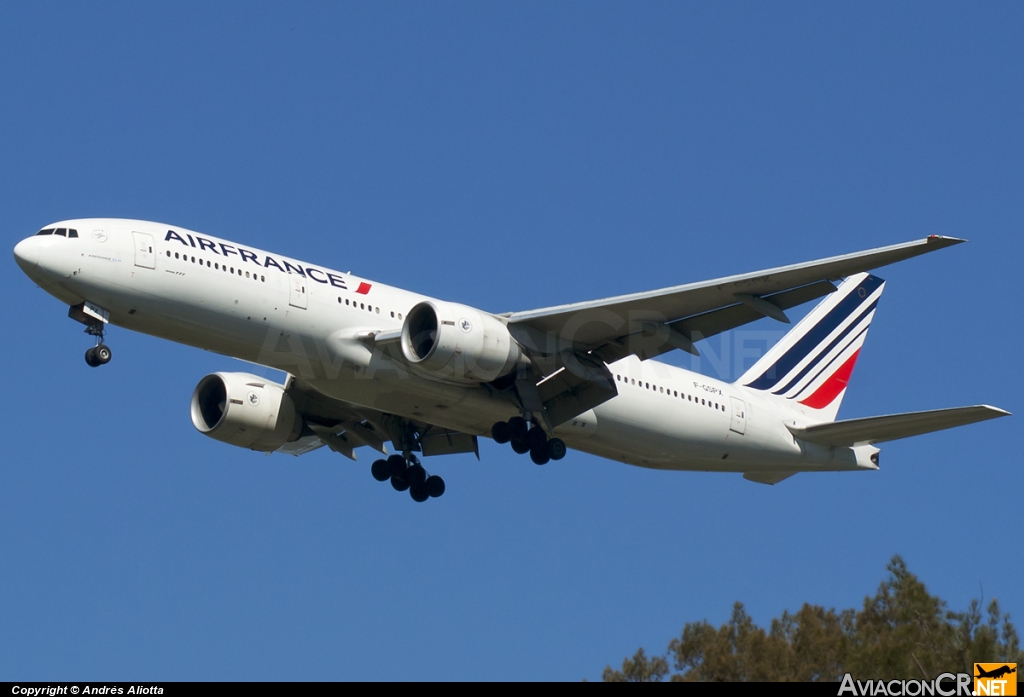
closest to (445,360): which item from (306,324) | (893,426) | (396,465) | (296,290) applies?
(306,324)

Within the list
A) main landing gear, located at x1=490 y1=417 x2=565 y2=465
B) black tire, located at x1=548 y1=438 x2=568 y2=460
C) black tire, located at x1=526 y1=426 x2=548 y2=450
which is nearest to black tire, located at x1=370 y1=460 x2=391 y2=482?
main landing gear, located at x1=490 y1=417 x2=565 y2=465

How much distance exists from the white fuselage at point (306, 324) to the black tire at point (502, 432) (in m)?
0.20

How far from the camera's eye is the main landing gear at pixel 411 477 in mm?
35844

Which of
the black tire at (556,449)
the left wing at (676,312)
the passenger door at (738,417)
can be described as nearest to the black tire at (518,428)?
the black tire at (556,449)

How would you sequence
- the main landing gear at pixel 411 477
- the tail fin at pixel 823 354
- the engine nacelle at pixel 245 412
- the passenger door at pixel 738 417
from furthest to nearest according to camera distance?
the tail fin at pixel 823 354 < the main landing gear at pixel 411 477 < the passenger door at pixel 738 417 < the engine nacelle at pixel 245 412

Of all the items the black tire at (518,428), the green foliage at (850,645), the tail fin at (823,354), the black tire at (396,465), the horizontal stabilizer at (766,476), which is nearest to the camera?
Answer: the green foliage at (850,645)

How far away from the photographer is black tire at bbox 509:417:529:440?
31.9m

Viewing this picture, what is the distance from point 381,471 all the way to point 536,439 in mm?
5851

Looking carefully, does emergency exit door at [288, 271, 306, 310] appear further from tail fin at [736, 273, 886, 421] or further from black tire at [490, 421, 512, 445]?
tail fin at [736, 273, 886, 421]

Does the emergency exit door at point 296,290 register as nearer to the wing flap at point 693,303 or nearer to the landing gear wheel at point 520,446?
the wing flap at point 693,303

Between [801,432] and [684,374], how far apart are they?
3.63 meters

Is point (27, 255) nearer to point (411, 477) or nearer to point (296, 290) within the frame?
point (296, 290)

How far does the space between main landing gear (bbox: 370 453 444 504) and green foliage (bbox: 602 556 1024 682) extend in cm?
630

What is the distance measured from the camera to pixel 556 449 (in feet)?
105
